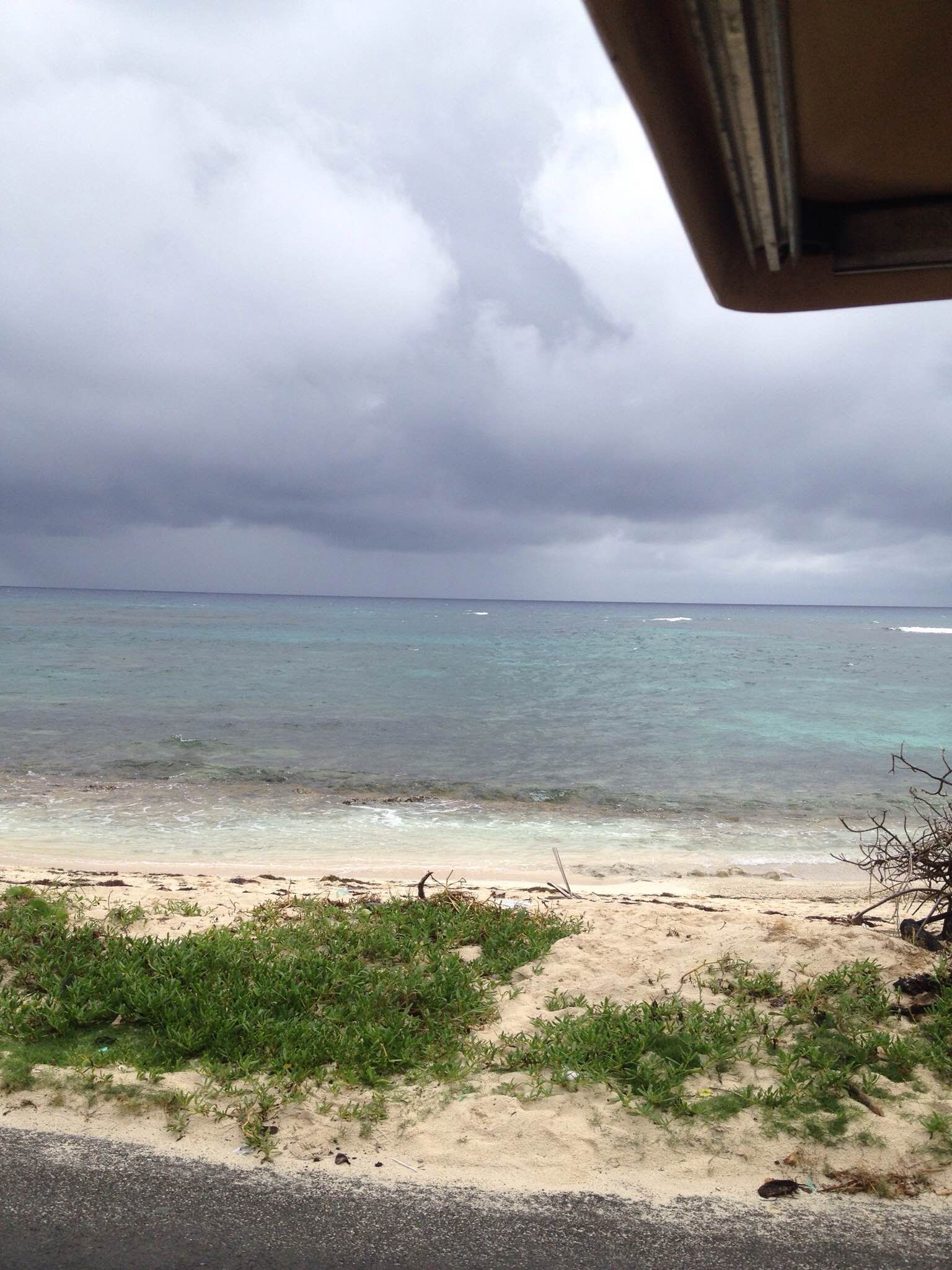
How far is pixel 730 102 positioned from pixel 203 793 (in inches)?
536

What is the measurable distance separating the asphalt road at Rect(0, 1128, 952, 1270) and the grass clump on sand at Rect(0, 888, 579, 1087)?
2.26 feet

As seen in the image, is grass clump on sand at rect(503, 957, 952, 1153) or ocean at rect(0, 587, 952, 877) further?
ocean at rect(0, 587, 952, 877)

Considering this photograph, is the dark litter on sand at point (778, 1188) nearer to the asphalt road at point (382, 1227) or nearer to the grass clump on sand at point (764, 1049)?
the asphalt road at point (382, 1227)

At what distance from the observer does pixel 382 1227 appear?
9.49 ft

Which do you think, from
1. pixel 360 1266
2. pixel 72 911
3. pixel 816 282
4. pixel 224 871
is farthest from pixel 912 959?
pixel 224 871

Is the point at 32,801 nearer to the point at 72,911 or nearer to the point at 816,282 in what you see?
the point at 72,911

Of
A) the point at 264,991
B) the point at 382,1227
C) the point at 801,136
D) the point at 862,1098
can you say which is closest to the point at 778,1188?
the point at 862,1098

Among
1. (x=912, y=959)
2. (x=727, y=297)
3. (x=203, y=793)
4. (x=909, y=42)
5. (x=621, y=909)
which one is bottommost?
(x=203, y=793)

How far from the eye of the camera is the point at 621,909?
6.48 metres

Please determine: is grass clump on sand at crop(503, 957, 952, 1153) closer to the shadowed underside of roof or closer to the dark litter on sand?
the dark litter on sand

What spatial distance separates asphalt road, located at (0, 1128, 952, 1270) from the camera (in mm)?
2725

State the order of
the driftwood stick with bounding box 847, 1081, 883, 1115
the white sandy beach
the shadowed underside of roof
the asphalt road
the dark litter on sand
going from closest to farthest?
the shadowed underside of roof, the asphalt road, the dark litter on sand, the white sandy beach, the driftwood stick with bounding box 847, 1081, 883, 1115

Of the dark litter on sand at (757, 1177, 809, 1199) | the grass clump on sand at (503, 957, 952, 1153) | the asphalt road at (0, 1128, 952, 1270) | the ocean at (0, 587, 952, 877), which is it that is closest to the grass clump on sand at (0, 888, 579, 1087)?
the grass clump on sand at (503, 957, 952, 1153)

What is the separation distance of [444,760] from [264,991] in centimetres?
1262
